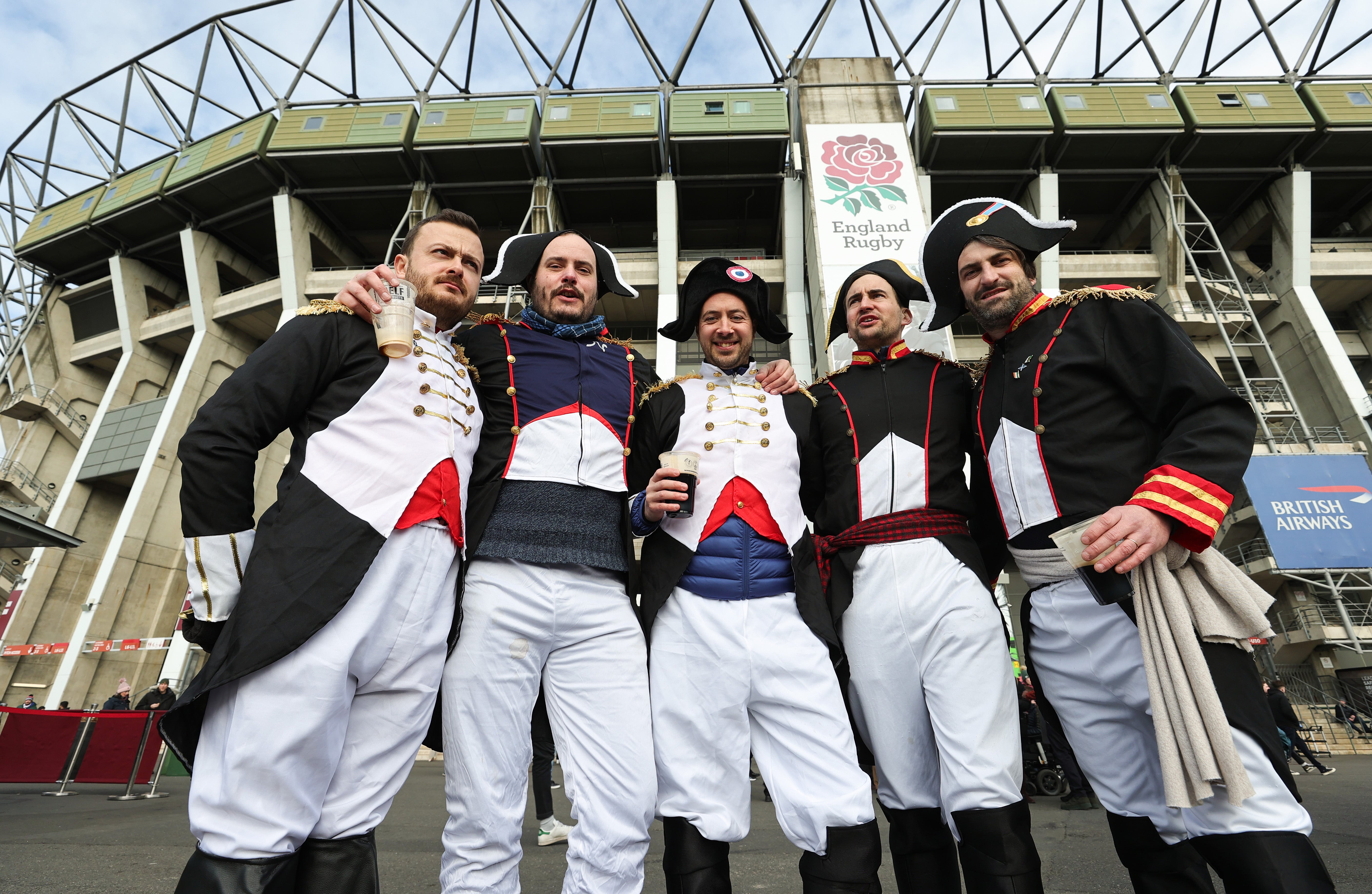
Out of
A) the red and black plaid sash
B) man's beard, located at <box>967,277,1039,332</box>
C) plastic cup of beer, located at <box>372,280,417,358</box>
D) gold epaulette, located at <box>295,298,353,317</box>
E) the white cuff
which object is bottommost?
the white cuff

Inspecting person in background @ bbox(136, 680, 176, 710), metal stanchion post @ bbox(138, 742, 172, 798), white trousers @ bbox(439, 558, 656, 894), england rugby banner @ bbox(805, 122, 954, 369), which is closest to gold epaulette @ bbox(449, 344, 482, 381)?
white trousers @ bbox(439, 558, 656, 894)

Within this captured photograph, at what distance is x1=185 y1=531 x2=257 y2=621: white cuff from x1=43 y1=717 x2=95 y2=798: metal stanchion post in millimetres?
10036

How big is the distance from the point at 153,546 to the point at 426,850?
75.8ft

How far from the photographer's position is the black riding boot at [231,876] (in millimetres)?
1620

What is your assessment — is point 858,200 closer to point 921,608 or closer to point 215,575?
point 921,608

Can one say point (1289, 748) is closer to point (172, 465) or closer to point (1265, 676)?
point (1265, 676)

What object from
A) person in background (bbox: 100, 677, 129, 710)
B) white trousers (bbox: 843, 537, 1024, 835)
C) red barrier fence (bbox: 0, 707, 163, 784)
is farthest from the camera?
person in background (bbox: 100, 677, 129, 710)

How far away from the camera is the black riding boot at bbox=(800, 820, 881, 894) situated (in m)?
2.12

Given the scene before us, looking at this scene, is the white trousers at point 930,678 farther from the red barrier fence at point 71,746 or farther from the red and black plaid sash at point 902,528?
the red barrier fence at point 71,746

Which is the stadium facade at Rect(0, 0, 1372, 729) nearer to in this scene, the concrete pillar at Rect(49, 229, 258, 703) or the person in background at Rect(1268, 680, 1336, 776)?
the concrete pillar at Rect(49, 229, 258, 703)

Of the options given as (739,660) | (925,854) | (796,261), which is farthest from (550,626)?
(796,261)

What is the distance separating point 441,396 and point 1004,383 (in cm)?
211

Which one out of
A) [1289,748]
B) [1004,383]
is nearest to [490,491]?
[1004,383]

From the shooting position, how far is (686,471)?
230cm
